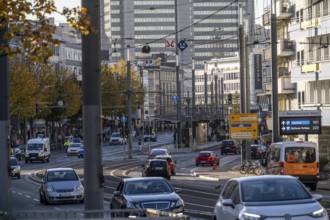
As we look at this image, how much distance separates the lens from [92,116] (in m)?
20.6

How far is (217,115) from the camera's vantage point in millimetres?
133375

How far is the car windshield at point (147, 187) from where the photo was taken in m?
27.8

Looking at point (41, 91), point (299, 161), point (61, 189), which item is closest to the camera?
point (61, 189)

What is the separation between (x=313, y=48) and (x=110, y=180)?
1785 centimetres

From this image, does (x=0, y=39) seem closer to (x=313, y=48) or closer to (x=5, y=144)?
A: (x=5, y=144)

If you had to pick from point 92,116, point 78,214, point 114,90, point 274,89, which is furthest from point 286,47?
point 114,90

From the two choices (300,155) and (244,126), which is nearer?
(300,155)

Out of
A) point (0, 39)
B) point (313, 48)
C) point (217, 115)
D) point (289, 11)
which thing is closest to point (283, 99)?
point (289, 11)

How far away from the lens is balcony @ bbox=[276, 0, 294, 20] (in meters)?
77.8

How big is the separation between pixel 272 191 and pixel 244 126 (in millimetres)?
43250

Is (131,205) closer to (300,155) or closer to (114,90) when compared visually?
(300,155)

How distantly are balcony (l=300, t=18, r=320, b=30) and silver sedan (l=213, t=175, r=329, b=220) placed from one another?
4627 cm

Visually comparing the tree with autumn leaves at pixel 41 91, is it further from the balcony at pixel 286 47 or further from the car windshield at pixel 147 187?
the car windshield at pixel 147 187

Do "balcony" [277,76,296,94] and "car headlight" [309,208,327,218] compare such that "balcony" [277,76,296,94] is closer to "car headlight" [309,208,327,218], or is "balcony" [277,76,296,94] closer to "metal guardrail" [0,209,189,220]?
"metal guardrail" [0,209,189,220]
